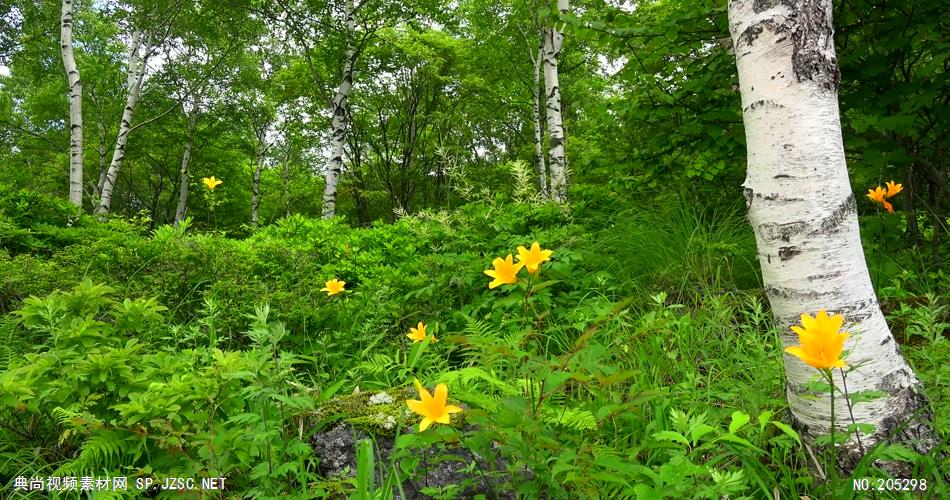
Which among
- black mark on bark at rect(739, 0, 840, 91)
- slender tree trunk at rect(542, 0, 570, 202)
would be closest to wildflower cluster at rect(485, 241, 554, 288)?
black mark on bark at rect(739, 0, 840, 91)

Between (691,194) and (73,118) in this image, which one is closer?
(691,194)

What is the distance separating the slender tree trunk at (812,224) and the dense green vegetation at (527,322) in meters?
0.12

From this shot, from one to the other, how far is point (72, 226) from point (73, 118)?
611 cm

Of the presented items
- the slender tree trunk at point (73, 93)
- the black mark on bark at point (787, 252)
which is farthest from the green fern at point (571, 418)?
the slender tree trunk at point (73, 93)

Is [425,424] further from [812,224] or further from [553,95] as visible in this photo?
[553,95]

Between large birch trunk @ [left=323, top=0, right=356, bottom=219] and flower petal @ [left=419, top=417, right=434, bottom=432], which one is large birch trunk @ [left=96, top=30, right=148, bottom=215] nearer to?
large birch trunk @ [left=323, top=0, right=356, bottom=219]

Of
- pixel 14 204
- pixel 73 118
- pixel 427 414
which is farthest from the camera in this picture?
pixel 73 118

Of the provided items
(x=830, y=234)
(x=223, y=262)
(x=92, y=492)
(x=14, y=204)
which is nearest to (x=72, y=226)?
(x=14, y=204)

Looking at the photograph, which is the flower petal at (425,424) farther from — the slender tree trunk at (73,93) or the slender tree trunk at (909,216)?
the slender tree trunk at (73,93)

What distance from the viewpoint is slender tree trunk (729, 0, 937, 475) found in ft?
4.87

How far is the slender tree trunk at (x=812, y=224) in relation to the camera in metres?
1.49

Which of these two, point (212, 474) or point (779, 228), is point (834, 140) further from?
point (212, 474)

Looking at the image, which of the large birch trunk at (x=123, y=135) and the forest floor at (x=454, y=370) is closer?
the forest floor at (x=454, y=370)

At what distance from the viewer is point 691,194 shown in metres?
4.28
